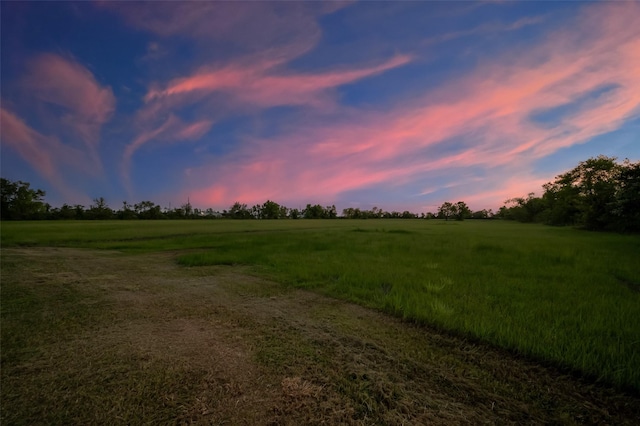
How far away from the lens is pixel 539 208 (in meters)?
85.2

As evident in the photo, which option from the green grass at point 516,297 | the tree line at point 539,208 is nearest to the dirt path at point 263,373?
the green grass at point 516,297

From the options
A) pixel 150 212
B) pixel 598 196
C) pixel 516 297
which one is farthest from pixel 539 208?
pixel 150 212

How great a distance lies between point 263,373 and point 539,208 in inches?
4396

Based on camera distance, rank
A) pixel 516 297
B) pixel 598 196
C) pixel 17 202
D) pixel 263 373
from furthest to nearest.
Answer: pixel 17 202
pixel 598 196
pixel 516 297
pixel 263 373

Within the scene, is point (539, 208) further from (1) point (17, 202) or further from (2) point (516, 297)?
(1) point (17, 202)

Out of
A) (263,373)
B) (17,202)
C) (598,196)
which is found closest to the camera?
(263,373)

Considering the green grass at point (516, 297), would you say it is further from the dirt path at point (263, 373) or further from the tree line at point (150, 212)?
the tree line at point (150, 212)

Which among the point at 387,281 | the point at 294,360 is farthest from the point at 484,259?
the point at 294,360

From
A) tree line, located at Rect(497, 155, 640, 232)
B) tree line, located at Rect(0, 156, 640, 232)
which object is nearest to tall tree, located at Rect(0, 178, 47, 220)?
tree line, located at Rect(0, 156, 640, 232)

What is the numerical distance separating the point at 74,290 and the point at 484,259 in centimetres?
1506

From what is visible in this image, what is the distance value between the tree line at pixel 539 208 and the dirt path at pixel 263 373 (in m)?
23.4

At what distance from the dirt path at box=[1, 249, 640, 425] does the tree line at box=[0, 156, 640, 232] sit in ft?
76.9

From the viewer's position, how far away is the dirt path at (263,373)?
2516mm

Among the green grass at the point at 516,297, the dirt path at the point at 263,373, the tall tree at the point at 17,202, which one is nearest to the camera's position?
the dirt path at the point at 263,373
